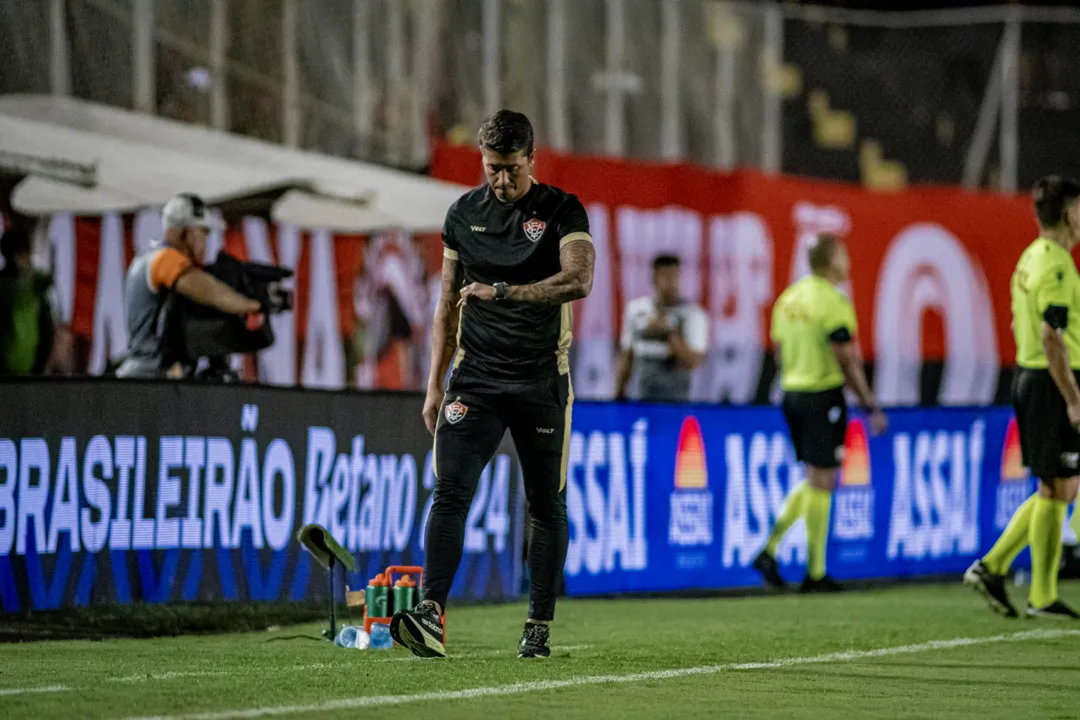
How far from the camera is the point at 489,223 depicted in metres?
7.34

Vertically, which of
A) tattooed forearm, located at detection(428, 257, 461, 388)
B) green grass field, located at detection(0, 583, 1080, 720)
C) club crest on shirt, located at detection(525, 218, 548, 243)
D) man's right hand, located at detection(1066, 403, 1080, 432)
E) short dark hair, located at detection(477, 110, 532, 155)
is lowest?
green grass field, located at detection(0, 583, 1080, 720)

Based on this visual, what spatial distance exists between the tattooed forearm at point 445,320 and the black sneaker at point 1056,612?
3.95m

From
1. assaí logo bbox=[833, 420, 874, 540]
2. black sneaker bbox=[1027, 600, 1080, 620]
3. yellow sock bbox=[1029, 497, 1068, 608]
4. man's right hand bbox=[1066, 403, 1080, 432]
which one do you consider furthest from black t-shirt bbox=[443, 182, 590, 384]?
assaí logo bbox=[833, 420, 874, 540]

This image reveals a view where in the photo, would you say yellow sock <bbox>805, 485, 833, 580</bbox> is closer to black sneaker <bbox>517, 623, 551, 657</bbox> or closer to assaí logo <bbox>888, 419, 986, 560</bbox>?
assaí logo <bbox>888, 419, 986, 560</bbox>

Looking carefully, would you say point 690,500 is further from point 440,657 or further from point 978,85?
point 978,85

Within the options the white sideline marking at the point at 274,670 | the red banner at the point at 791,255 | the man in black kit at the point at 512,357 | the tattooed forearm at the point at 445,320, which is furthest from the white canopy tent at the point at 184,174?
the white sideline marking at the point at 274,670

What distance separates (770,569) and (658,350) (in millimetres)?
2117

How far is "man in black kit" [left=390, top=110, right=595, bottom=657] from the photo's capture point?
23.6ft

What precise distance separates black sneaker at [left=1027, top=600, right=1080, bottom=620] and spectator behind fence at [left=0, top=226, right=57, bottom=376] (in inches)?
242

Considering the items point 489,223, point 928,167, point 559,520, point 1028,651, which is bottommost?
point 1028,651

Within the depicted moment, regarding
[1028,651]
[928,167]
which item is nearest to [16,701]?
[1028,651]

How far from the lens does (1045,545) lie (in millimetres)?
9750

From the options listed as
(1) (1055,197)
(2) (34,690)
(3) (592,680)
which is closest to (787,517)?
(1) (1055,197)

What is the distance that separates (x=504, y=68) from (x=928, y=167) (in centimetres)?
464
